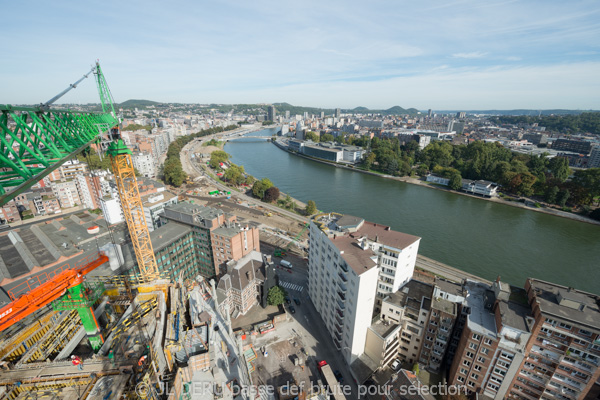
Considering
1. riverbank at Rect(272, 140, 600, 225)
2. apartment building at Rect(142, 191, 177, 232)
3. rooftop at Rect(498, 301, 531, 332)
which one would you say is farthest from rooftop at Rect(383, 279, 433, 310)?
riverbank at Rect(272, 140, 600, 225)

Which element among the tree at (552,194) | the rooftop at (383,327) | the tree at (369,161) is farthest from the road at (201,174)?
the tree at (552,194)

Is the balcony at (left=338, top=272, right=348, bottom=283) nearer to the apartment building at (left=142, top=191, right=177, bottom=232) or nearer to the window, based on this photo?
the window

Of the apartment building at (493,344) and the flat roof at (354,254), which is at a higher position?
the flat roof at (354,254)

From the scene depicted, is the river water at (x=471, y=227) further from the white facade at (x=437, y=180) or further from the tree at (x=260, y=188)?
the tree at (x=260, y=188)

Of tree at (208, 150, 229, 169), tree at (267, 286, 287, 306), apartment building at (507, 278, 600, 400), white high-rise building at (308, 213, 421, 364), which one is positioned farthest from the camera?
tree at (208, 150, 229, 169)

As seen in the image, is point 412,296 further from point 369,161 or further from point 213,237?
point 369,161
